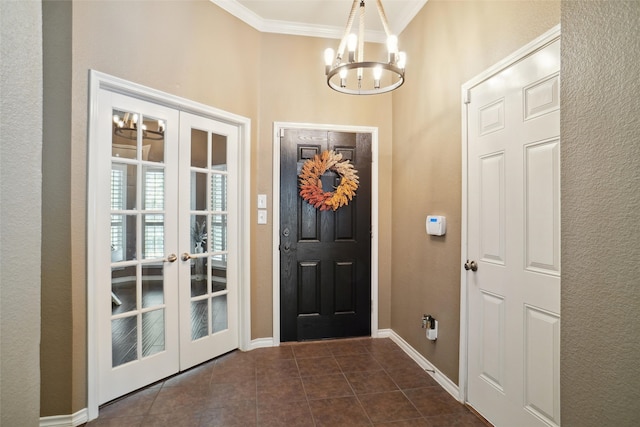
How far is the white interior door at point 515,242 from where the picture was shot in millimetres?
A: 1548

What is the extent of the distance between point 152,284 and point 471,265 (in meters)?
2.27

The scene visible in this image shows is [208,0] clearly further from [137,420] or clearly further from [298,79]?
[137,420]

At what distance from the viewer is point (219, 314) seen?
2.84 meters

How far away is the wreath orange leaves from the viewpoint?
122 inches

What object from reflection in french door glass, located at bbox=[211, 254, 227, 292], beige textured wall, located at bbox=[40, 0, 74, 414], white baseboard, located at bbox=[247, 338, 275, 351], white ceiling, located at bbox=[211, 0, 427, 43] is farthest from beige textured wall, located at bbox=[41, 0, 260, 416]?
white baseboard, located at bbox=[247, 338, 275, 351]

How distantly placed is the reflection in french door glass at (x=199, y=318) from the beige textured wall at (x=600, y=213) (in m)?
2.47

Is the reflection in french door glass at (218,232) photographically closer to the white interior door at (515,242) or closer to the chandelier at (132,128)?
the chandelier at (132,128)

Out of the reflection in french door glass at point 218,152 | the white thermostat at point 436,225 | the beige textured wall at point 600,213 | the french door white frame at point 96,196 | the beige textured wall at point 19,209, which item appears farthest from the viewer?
the reflection in french door glass at point 218,152

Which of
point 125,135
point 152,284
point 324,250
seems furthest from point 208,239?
point 324,250

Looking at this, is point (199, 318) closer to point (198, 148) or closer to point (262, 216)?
point (262, 216)

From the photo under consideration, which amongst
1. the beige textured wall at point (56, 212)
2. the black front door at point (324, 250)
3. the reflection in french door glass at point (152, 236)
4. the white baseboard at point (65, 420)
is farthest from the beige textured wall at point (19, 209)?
the black front door at point (324, 250)

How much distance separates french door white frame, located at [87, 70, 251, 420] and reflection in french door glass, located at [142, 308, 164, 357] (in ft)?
1.10

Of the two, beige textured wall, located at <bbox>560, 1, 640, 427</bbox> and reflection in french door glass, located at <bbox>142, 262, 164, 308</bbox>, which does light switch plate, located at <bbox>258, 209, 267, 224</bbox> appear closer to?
reflection in french door glass, located at <bbox>142, 262, 164, 308</bbox>

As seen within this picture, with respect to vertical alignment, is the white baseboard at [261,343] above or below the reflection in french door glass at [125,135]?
below
